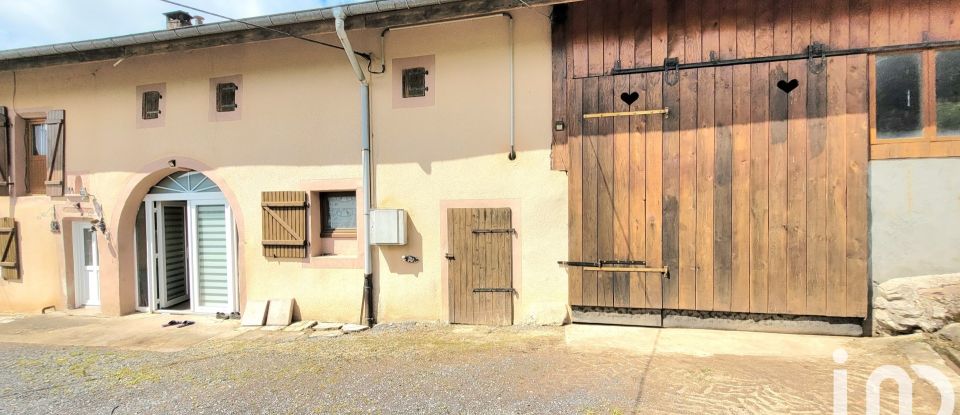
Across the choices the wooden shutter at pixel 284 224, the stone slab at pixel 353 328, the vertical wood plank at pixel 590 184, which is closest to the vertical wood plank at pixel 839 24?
the vertical wood plank at pixel 590 184

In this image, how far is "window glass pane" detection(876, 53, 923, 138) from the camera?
4625mm

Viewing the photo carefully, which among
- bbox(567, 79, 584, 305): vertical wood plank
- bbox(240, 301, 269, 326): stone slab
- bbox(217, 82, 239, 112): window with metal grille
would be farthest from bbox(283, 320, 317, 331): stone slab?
bbox(567, 79, 584, 305): vertical wood plank

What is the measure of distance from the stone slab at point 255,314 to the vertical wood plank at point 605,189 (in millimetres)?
4483

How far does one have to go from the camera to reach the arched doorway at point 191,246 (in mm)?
7160

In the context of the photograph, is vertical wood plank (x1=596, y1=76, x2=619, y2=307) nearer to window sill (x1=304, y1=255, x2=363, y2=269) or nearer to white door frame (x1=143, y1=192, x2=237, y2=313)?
window sill (x1=304, y1=255, x2=363, y2=269)

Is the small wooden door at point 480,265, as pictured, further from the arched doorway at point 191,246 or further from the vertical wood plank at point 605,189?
the arched doorway at point 191,246

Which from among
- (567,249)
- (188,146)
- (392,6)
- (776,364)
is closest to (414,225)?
(567,249)

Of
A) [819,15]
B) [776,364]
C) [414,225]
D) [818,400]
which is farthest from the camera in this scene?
[414,225]

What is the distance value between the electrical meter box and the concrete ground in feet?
3.67

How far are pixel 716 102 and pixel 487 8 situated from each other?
270 centimetres

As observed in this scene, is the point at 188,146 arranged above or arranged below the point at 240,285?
above

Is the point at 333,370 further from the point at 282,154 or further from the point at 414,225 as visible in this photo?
the point at 282,154

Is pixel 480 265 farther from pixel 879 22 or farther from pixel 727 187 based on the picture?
pixel 879 22

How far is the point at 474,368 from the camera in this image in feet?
14.2
